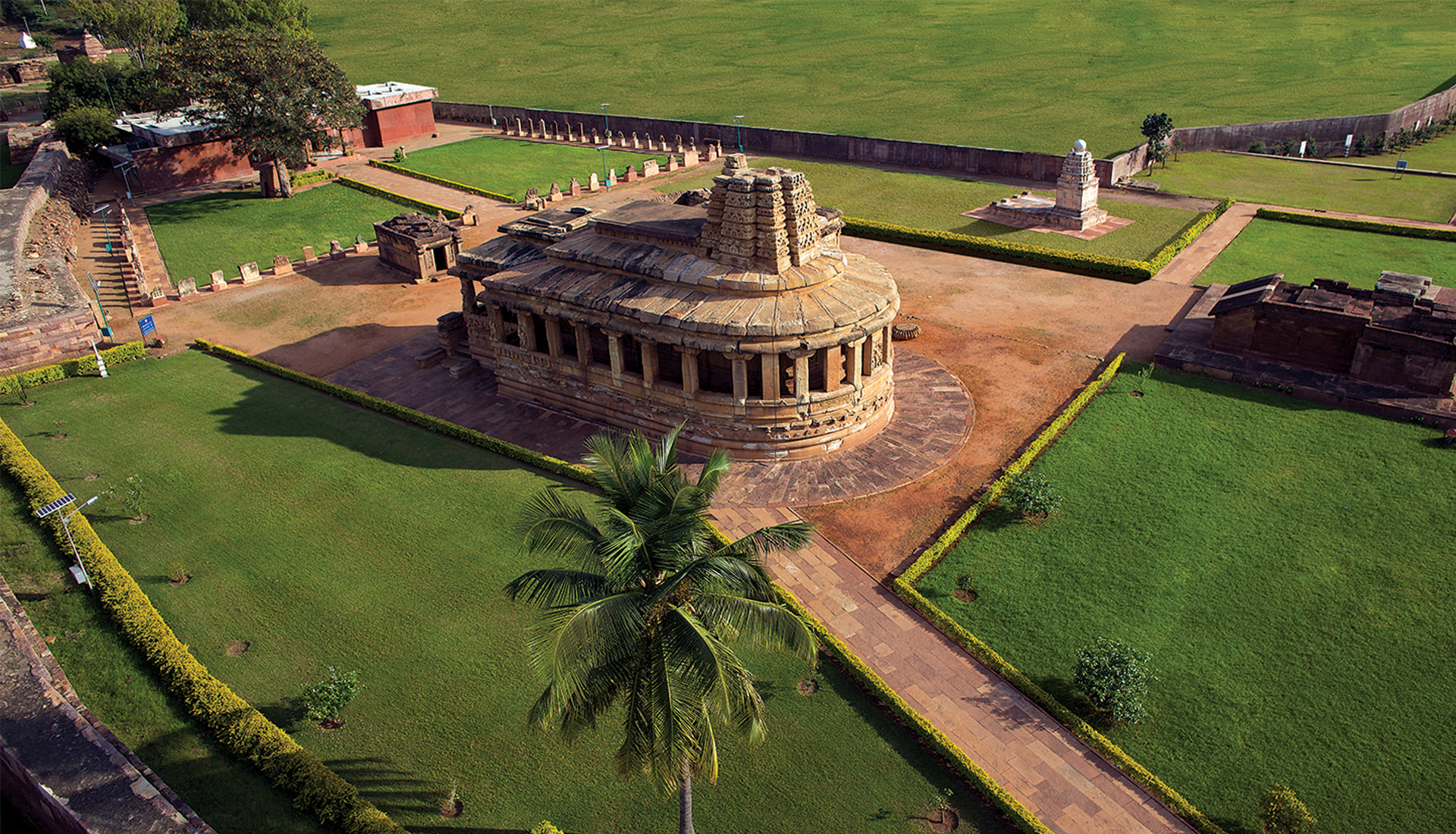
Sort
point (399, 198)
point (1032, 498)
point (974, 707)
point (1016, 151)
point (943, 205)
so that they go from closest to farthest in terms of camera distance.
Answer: point (974, 707) < point (1032, 498) < point (943, 205) < point (399, 198) < point (1016, 151)

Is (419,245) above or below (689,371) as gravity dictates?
above

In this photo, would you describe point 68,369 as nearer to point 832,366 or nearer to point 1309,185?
point 832,366

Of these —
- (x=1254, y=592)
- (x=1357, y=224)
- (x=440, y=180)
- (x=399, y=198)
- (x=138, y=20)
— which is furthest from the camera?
(x=138, y=20)

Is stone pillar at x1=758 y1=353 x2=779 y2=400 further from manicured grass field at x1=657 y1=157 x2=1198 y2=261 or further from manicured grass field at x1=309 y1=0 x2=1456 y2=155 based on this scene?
manicured grass field at x1=309 y1=0 x2=1456 y2=155

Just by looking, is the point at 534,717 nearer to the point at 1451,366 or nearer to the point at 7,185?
the point at 1451,366

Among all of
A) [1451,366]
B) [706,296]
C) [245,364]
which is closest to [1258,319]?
[1451,366]

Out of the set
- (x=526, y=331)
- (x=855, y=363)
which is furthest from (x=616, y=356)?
(x=855, y=363)

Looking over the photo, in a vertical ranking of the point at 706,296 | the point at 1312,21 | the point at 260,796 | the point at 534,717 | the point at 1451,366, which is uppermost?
the point at 1312,21
